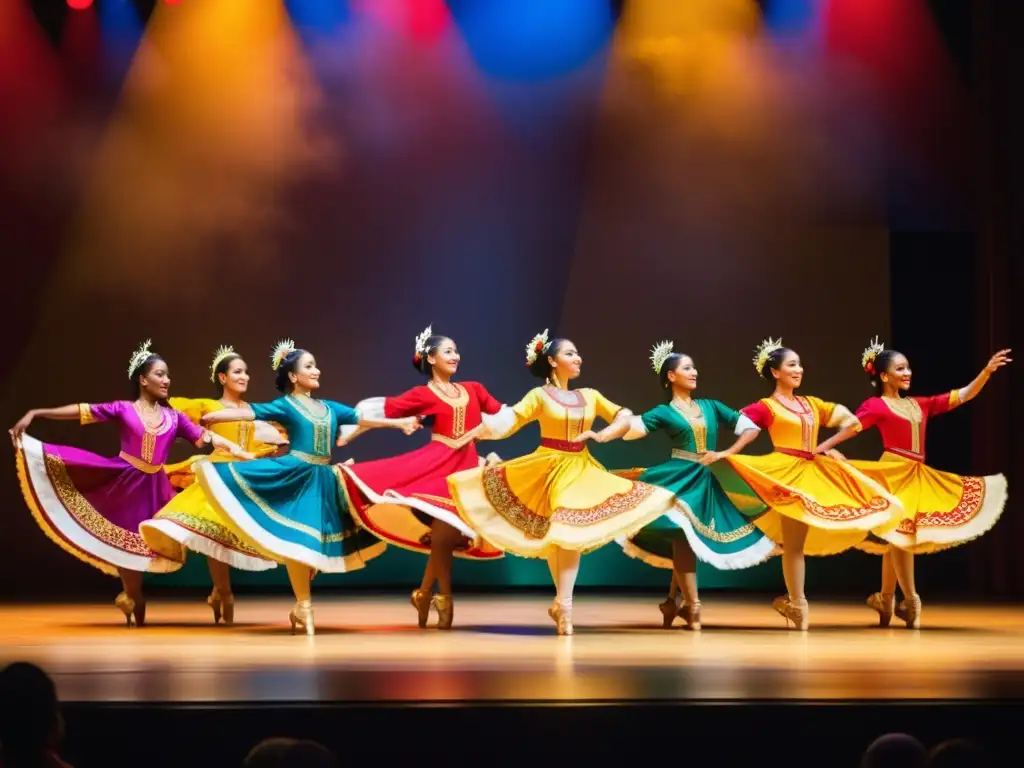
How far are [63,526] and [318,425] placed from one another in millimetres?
1224

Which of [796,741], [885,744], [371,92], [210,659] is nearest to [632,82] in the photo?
[371,92]

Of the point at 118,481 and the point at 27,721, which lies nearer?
the point at 27,721

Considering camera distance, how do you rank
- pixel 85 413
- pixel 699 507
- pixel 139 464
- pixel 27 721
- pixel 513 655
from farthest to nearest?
pixel 139 464 → pixel 85 413 → pixel 699 507 → pixel 513 655 → pixel 27 721

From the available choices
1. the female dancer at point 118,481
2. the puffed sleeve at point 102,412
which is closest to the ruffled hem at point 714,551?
the female dancer at point 118,481

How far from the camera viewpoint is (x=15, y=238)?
8.28 metres

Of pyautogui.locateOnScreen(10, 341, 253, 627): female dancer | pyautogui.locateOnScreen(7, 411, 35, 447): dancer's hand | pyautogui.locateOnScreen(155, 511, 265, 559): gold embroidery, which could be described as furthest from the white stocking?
pyautogui.locateOnScreen(7, 411, 35, 447): dancer's hand

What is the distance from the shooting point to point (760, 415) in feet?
21.3

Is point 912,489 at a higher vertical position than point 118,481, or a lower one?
higher

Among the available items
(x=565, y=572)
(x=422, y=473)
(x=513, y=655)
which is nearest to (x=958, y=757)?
(x=513, y=655)

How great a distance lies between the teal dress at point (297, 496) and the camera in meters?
5.81

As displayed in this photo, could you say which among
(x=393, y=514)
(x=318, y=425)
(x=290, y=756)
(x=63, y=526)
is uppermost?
(x=318, y=425)

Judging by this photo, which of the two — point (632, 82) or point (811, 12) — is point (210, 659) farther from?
point (811, 12)

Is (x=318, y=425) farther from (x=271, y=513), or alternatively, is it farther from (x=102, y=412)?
(x=102, y=412)

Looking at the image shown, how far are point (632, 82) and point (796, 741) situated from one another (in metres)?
5.58
